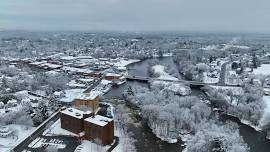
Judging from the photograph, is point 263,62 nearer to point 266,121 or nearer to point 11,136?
point 266,121

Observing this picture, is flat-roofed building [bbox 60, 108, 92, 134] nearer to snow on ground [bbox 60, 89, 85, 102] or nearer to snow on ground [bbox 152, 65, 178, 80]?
snow on ground [bbox 60, 89, 85, 102]

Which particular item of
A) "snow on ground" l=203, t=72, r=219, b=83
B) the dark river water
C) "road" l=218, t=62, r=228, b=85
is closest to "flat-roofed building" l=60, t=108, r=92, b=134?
the dark river water

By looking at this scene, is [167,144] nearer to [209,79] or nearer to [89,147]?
[89,147]

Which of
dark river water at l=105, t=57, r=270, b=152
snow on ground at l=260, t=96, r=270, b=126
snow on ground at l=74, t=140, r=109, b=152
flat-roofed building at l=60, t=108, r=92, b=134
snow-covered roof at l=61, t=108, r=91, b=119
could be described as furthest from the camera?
snow on ground at l=260, t=96, r=270, b=126

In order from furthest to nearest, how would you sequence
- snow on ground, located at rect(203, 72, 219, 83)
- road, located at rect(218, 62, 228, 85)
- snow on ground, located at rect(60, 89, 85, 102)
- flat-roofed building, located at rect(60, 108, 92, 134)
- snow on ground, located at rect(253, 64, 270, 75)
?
snow on ground, located at rect(253, 64, 270, 75) → snow on ground, located at rect(203, 72, 219, 83) → road, located at rect(218, 62, 228, 85) → snow on ground, located at rect(60, 89, 85, 102) → flat-roofed building, located at rect(60, 108, 92, 134)

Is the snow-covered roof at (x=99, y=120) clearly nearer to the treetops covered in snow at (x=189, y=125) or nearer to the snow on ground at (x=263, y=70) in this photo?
the treetops covered in snow at (x=189, y=125)

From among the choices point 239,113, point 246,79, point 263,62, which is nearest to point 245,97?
point 239,113

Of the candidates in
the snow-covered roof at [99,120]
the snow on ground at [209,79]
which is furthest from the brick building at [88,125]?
the snow on ground at [209,79]
